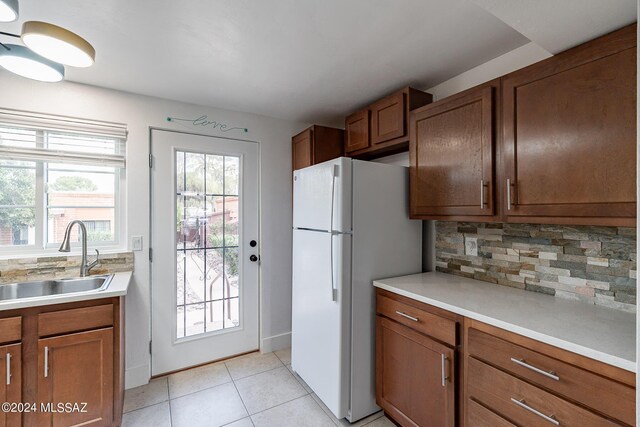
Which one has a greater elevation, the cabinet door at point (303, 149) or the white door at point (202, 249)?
the cabinet door at point (303, 149)

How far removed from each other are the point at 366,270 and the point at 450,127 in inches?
42.0

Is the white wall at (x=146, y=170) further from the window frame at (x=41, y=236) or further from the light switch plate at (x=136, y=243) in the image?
the window frame at (x=41, y=236)

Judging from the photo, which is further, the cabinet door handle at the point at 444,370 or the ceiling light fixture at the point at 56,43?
the cabinet door handle at the point at 444,370

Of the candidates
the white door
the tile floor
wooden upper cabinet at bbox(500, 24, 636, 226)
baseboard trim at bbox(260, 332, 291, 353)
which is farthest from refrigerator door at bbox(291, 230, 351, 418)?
wooden upper cabinet at bbox(500, 24, 636, 226)

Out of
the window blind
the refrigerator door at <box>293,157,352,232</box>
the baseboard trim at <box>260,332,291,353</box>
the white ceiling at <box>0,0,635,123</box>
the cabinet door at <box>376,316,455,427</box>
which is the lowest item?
the baseboard trim at <box>260,332,291,353</box>

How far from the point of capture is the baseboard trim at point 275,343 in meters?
2.80

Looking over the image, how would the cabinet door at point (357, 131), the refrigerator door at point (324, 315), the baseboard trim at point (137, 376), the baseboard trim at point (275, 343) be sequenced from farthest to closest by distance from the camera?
the baseboard trim at point (275, 343), the cabinet door at point (357, 131), the baseboard trim at point (137, 376), the refrigerator door at point (324, 315)

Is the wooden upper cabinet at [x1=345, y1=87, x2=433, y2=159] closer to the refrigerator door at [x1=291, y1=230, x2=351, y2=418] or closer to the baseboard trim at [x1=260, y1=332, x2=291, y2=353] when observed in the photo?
the refrigerator door at [x1=291, y1=230, x2=351, y2=418]

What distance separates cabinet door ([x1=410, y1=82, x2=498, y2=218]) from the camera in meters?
1.58

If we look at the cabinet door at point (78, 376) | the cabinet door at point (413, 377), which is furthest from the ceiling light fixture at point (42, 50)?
the cabinet door at point (413, 377)

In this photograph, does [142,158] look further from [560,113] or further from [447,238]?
[560,113]

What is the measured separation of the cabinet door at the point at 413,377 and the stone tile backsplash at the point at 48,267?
2.08 metres

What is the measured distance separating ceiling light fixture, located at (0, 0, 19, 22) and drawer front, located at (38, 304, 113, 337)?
1428 mm

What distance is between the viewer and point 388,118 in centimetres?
218
